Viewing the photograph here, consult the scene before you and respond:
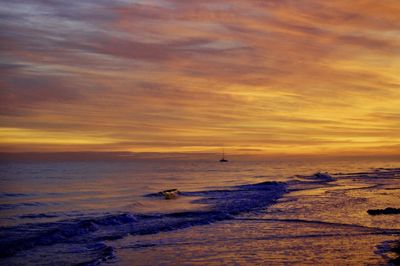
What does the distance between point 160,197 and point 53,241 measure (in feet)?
81.2

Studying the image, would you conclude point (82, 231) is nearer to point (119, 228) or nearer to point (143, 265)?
point (119, 228)

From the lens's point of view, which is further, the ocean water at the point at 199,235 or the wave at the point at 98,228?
the wave at the point at 98,228

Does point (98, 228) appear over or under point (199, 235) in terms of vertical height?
under

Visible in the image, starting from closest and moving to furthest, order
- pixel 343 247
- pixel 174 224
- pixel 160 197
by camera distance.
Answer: pixel 343 247
pixel 174 224
pixel 160 197

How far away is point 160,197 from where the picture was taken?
149 ft

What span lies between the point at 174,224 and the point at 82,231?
5264 millimetres

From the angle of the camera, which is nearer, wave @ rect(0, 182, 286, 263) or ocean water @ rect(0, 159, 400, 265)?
ocean water @ rect(0, 159, 400, 265)

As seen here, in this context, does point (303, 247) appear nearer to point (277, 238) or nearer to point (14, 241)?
point (277, 238)

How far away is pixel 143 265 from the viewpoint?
15680mm

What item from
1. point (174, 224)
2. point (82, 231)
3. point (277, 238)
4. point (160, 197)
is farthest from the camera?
point (160, 197)

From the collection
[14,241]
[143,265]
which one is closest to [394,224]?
[143,265]

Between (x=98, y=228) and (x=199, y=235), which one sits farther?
(x=98, y=228)

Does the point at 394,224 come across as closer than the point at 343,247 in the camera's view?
No

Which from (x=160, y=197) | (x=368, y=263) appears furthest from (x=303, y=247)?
(x=160, y=197)
